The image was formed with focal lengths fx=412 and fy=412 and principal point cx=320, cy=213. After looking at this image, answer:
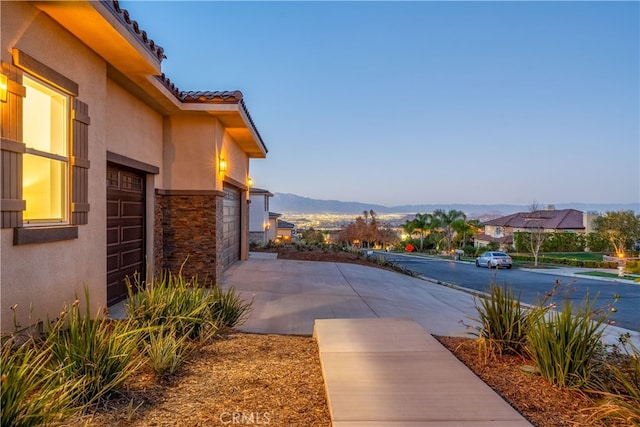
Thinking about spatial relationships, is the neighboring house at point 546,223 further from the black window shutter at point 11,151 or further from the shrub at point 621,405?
the black window shutter at point 11,151

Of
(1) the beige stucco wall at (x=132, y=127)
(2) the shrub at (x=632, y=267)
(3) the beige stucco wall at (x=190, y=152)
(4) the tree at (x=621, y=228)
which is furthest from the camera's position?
(4) the tree at (x=621, y=228)

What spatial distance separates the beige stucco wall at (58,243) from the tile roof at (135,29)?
70 cm

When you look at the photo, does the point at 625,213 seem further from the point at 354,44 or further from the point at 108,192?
the point at 108,192

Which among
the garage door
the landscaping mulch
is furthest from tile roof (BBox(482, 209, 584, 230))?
the landscaping mulch

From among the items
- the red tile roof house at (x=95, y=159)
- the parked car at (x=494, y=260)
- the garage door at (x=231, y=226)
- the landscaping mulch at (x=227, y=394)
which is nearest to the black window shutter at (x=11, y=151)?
the red tile roof house at (x=95, y=159)

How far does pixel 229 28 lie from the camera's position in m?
14.9

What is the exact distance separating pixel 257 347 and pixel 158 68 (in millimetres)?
4693

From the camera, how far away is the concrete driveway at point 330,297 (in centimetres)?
746

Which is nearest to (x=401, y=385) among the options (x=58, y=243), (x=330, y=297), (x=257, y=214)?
(x=58, y=243)

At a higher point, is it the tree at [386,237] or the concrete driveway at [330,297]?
the concrete driveway at [330,297]

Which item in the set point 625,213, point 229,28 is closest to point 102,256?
point 229,28

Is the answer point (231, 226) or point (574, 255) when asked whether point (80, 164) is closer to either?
point (231, 226)

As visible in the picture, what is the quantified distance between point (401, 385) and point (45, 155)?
4851mm

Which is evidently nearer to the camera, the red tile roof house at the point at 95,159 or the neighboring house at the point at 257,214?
the red tile roof house at the point at 95,159
